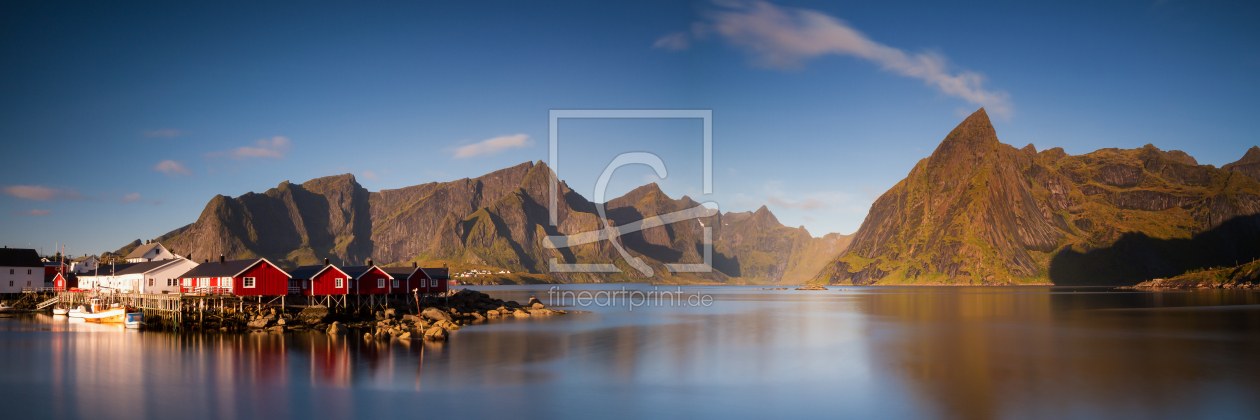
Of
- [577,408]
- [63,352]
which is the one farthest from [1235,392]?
[63,352]

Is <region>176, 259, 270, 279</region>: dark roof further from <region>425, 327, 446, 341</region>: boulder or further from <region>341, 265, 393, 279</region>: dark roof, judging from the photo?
<region>425, 327, 446, 341</region>: boulder

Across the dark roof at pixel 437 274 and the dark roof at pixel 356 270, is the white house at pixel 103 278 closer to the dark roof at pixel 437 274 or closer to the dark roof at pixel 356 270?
the dark roof at pixel 356 270

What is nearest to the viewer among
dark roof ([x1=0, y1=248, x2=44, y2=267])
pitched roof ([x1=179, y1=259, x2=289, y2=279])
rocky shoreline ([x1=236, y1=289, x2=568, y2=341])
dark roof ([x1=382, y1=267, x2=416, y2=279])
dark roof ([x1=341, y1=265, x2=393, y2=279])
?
rocky shoreline ([x1=236, y1=289, x2=568, y2=341])

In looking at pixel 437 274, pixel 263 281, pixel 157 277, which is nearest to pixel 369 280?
pixel 263 281

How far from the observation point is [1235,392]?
81.8 feet

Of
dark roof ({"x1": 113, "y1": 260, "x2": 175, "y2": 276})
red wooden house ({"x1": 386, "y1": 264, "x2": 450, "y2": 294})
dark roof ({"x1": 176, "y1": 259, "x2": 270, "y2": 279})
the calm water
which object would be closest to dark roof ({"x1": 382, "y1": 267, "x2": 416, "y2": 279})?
red wooden house ({"x1": 386, "y1": 264, "x2": 450, "y2": 294})

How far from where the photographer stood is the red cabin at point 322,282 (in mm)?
55781

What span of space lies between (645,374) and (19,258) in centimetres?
9101

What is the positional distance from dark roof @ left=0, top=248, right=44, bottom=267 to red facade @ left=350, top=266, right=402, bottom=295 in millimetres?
55396

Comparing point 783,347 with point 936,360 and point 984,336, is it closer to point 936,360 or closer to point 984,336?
point 936,360

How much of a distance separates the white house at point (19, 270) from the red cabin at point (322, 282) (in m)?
51.6

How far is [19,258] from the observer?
84.4 metres

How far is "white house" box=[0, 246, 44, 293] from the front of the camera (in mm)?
82125

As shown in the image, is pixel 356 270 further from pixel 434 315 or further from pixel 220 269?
pixel 220 269
